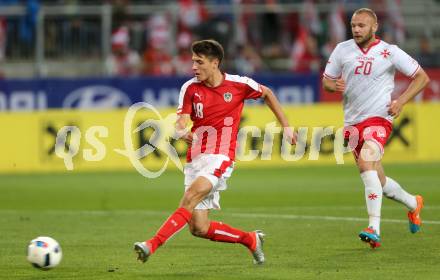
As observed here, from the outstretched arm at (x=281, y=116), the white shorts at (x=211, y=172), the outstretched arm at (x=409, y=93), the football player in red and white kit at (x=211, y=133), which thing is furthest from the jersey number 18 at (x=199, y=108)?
the outstretched arm at (x=409, y=93)

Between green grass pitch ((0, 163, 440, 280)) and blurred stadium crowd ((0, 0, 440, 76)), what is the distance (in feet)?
16.0

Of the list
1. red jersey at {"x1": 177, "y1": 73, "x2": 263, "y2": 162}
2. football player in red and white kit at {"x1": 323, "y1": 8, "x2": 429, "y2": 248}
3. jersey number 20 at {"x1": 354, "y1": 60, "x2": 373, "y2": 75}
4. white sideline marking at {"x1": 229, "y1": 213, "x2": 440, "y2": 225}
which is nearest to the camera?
red jersey at {"x1": 177, "y1": 73, "x2": 263, "y2": 162}

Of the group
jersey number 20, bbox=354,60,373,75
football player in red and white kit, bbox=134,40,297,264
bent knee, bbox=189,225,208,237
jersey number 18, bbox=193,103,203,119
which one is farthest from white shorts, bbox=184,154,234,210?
jersey number 20, bbox=354,60,373,75

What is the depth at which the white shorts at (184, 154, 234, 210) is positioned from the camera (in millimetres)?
9188

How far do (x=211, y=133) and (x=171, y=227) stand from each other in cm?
106

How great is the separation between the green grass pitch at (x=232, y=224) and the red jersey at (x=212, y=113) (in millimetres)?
1079

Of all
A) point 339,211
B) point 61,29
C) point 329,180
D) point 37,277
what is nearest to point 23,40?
point 61,29

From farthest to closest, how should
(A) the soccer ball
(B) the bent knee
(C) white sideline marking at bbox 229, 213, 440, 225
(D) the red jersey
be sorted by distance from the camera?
1. (C) white sideline marking at bbox 229, 213, 440, 225
2. (D) the red jersey
3. (B) the bent knee
4. (A) the soccer ball

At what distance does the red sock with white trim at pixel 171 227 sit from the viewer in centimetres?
873

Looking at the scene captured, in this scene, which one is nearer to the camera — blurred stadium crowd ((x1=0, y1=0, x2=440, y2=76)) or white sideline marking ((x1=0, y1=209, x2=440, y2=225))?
white sideline marking ((x1=0, y1=209, x2=440, y2=225))

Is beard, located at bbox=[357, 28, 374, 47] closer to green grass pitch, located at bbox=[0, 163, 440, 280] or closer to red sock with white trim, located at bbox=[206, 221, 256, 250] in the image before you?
green grass pitch, located at bbox=[0, 163, 440, 280]

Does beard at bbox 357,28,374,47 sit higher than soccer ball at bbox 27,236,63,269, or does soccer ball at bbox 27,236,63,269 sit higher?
beard at bbox 357,28,374,47

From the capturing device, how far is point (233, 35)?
26578 millimetres

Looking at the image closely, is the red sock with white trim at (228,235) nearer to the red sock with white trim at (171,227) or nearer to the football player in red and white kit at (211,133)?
the football player in red and white kit at (211,133)
